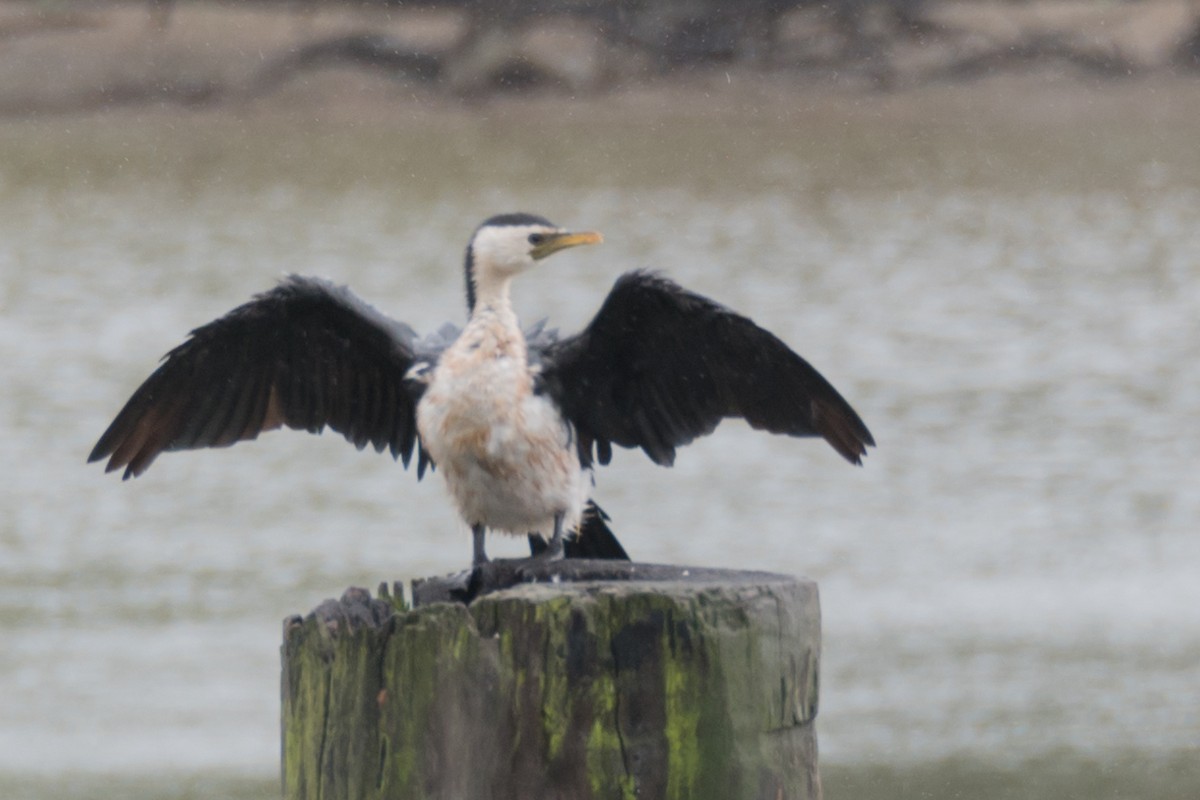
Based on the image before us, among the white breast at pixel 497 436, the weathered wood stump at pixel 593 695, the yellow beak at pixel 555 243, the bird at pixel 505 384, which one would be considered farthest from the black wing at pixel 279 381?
the weathered wood stump at pixel 593 695

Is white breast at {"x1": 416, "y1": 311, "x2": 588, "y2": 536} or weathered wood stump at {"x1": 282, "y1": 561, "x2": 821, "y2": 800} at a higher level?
white breast at {"x1": 416, "y1": 311, "x2": 588, "y2": 536}

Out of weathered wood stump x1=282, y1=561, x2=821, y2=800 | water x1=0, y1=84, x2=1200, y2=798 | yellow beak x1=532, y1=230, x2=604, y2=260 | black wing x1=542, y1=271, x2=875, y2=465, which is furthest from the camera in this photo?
water x1=0, y1=84, x2=1200, y2=798

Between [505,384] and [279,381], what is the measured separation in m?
0.63

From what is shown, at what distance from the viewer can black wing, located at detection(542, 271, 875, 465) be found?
4652 millimetres

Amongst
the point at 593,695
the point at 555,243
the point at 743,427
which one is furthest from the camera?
the point at 743,427

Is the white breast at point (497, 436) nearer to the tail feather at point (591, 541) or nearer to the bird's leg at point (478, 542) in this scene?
the bird's leg at point (478, 542)

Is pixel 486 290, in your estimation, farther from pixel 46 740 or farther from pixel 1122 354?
pixel 1122 354

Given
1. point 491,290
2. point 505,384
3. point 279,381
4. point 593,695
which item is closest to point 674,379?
point 505,384

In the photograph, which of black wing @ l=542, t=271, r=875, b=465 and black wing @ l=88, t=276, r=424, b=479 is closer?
black wing @ l=542, t=271, r=875, b=465

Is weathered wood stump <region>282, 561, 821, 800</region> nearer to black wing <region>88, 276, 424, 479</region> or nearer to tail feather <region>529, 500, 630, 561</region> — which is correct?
black wing <region>88, 276, 424, 479</region>

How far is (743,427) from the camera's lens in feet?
41.7

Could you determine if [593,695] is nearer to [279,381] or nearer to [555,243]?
[555,243]

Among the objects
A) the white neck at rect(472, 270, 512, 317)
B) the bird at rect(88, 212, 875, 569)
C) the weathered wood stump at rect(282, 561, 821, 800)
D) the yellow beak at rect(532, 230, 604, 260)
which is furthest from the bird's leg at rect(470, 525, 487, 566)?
the weathered wood stump at rect(282, 561, 821, 800)

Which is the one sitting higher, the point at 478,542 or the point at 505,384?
the point at 505,384
